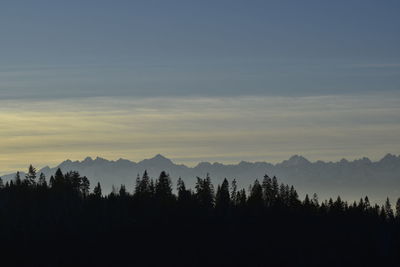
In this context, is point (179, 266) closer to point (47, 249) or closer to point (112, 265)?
point (112, 265)

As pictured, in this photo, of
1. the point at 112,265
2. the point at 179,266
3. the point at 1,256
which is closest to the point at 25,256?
the point at 1,256

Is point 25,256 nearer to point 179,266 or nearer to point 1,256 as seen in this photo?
point 1,256

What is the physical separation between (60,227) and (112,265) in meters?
15.5

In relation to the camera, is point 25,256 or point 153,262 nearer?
point 25,256

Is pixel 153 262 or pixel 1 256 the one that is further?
pixel 153 262

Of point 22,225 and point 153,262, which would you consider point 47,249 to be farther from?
point 153,262

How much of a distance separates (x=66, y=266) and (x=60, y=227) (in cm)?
1403

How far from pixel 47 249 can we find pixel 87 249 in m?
9.85

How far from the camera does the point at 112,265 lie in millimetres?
194125

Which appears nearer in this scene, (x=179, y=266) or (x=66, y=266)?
(x=66, y=266)

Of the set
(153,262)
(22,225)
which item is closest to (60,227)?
(22,225)

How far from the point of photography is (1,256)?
604 ft

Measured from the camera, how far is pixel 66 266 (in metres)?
187

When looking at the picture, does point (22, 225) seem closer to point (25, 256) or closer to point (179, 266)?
point (25, 256)
